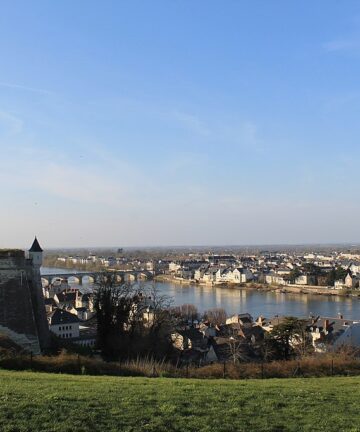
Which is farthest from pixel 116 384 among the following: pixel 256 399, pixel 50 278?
pixel 50 278

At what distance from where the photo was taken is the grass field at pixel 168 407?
3.90 metres

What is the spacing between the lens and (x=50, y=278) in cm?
4784

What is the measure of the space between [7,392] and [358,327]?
1715cm

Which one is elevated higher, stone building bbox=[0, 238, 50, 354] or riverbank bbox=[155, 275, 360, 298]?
stone building bbox=[0, 238, 50, 354]

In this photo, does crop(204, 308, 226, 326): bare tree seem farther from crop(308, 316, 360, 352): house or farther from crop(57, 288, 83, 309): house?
crop(57, 288, 83, 309): house

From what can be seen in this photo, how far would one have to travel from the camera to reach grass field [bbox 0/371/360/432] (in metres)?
3.90

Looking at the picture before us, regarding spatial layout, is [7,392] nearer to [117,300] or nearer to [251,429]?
[251,429]

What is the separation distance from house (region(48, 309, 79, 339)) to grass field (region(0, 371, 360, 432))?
13823 mm

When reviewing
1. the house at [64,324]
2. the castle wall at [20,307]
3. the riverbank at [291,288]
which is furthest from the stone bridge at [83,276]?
the castle wall at [20,307]

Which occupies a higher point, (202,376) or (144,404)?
(144,404)

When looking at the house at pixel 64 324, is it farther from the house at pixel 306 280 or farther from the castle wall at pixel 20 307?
the house at pixel 306 280

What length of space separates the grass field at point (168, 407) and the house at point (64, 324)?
1382cm

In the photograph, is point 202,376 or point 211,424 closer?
point 211,424

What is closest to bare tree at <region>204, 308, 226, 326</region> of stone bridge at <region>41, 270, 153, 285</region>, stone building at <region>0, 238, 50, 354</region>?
stone building at <region>0, 238, 50, 354</region>
